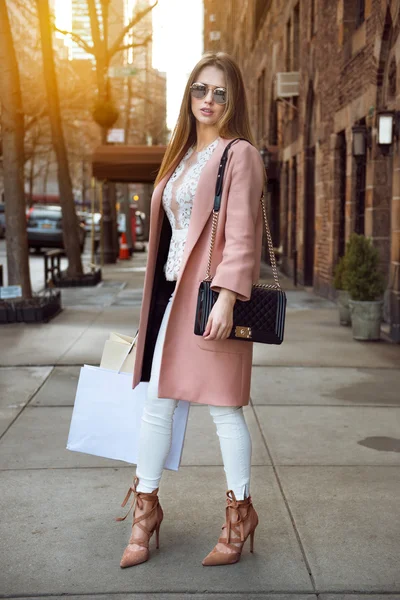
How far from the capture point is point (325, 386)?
7.39 m

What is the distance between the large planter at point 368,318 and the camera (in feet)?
32.8

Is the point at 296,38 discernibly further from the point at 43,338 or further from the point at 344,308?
the point at 43,338

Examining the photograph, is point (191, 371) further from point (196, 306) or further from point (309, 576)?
point (309, 576)

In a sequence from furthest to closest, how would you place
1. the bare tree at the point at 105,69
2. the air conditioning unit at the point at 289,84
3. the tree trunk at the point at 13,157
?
the bare tree at the point at 105,69, the air conditioning unit at the point at 289,84, the tree trunk at the point at 13,157

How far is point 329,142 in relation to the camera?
15562mm

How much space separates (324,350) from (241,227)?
6.20 meters

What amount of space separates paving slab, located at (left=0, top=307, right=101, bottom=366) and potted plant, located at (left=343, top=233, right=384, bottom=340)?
321 centimetres

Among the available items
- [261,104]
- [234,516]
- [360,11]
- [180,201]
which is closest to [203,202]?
[180,201]

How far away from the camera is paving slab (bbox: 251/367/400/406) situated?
6.86 m

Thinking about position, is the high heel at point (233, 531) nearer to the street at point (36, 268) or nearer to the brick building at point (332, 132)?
the brick building at point (332, 132)

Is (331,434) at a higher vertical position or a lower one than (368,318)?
lower

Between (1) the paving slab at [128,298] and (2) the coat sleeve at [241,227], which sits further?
(1) the paving slab at [128,298]

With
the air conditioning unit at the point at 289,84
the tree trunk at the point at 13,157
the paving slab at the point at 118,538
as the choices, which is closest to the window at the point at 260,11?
the air conditioning unit at the point at 289,84

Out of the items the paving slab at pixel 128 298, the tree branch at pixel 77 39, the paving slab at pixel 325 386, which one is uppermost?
the tree branch at pixel 77 39
